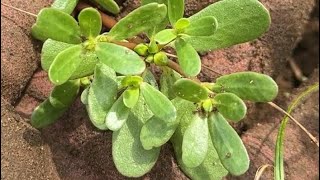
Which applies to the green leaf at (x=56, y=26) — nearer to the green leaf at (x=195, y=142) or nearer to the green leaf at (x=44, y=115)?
the green leaf at (x=44, y=115)

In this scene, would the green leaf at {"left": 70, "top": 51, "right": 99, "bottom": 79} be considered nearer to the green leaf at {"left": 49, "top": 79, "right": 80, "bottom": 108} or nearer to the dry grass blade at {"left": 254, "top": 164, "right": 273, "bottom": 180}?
the green leaf at {"left": 49, "top": 79, "right": 80, "bottom": 108}

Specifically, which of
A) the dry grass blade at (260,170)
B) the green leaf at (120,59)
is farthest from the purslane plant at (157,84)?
the dry grass blade at (260,170)

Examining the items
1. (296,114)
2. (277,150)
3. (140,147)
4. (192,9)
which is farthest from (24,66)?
(296,114)

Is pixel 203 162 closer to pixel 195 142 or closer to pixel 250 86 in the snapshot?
pixel 195 142

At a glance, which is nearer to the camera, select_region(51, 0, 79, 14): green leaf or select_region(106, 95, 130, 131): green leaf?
select_region(106, 95, 130, 131): green leaf

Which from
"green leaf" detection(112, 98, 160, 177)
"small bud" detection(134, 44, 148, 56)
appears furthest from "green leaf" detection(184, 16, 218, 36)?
"green leaf" detection(112, 98, 160, 177)

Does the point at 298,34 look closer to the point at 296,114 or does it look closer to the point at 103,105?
the point at 296,114
